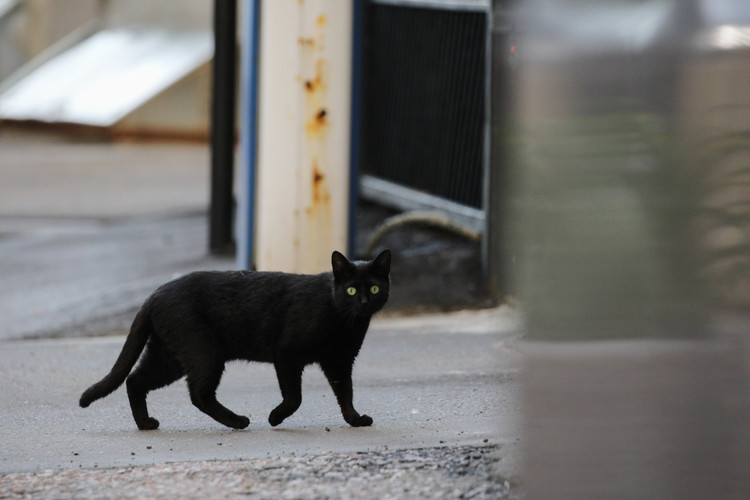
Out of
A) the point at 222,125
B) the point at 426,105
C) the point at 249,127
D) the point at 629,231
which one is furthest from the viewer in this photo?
the point at 426,105

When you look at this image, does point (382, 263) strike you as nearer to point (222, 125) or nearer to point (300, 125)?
point (300, 125)

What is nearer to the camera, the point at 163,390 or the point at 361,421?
the point at 361,421

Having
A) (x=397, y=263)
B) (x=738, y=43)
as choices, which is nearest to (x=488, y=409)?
(x=738, y=43)

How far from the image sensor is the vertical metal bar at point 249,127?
8.20 m

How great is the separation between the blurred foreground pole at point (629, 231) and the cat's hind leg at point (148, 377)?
2.14 metres

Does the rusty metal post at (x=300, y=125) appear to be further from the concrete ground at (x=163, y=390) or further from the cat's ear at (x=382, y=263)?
the cat's ear at (x=382, y=263)

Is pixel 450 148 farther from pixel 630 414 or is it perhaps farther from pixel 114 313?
pixel 630 414

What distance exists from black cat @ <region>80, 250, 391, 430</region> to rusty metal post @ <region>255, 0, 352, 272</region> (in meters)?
3.07

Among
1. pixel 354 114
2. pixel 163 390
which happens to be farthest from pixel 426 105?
pixel 163 390

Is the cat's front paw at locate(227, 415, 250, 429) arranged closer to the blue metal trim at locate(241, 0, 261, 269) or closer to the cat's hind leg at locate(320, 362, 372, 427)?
the cat's hind leg at locate(320, 362, 372, 427)

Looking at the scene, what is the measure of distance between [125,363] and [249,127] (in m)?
3.54

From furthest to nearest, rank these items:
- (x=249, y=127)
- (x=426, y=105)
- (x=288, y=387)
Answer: (x=426, y=105) → (x=249, y=127) → (x=288, y=387)

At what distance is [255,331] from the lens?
4.94 metres

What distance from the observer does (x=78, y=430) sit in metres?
5.06
